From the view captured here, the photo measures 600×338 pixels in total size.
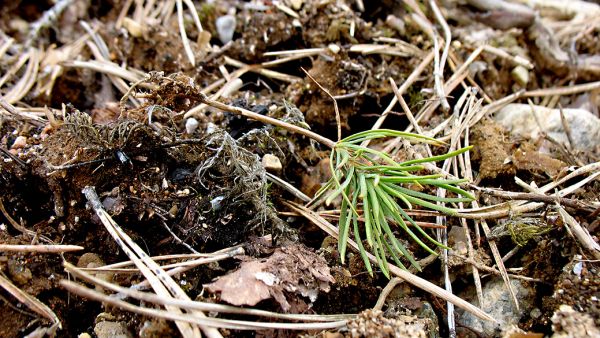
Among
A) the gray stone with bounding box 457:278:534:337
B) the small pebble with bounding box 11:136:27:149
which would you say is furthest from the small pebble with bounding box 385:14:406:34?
the small pebble with bounding box 11:136:27:149

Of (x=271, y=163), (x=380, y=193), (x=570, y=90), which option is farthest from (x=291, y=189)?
(x=570, y=90)

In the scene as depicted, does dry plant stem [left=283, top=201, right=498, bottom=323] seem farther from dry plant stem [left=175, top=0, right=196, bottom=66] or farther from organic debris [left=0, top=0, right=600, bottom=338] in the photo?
dry plant stem [left=175, top=0, right=196, bottom=66]

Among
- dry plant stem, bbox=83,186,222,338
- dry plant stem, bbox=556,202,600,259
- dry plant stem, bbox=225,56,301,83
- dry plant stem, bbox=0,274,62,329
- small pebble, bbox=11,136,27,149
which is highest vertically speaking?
dry plant stem, bbox=225,56,301,83

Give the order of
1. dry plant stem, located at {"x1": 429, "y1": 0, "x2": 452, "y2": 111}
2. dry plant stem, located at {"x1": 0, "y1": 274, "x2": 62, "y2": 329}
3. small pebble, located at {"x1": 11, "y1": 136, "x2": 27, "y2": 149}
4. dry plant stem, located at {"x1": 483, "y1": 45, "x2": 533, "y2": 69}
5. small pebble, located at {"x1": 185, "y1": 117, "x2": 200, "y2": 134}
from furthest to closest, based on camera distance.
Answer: dry plant stem, located at {"x1": 483, "y1": 45, "x2": 533, "y2": 69}, dry plant stem, located at {"x1": 429, "y1": 0, "x2": 452, "y2": 111}, small pebble, located at {"x1": 185, "y1": 117, "x2": 200, "y2": 134}, small pebble, located at {"x1": 11, "y1": 136, "x2": 27, "y2": 149}, dry plant stem, located at {"x1": 0, "y1": 274, "x2": 62, "y2": 329}

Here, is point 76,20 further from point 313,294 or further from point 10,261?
point 313,294

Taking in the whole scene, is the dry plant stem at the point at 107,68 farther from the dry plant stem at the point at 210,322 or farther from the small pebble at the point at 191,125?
the dry plant stem at the point at 210,322

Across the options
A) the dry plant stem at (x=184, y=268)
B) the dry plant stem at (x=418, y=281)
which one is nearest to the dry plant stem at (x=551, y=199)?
the dry plant stem at (x=418, y=281)
